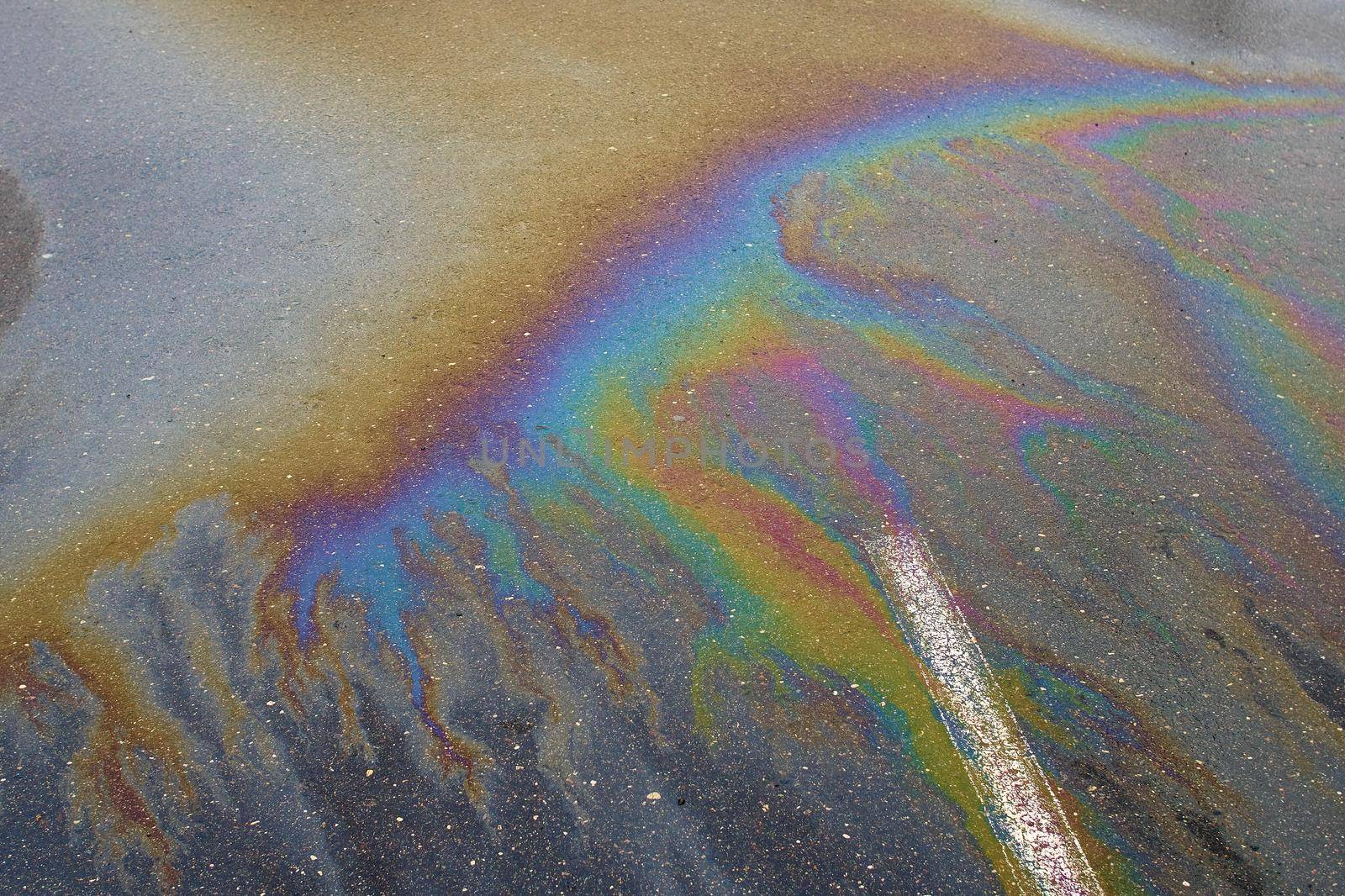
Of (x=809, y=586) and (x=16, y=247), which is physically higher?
(x=16, y=247)

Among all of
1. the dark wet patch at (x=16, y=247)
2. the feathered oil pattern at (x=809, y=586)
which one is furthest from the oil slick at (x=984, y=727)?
the dark wet patch at (x=16, y=247)

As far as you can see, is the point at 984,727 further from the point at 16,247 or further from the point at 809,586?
Result: the point at 16,247

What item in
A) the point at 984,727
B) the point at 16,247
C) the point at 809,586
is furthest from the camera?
the point at 16,247

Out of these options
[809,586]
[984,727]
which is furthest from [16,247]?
[984,727]

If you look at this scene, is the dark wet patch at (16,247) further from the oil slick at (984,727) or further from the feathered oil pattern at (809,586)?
the oil slick at (984,727)

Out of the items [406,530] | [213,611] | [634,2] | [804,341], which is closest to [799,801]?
[406,530]

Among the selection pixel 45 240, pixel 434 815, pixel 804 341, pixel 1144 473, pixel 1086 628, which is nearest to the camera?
pixel 434 815

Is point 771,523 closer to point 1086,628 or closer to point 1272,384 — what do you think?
point 1086,628

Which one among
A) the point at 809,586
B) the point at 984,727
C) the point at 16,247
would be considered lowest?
the point at 984,727

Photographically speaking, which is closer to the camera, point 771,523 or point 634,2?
point 771,523
